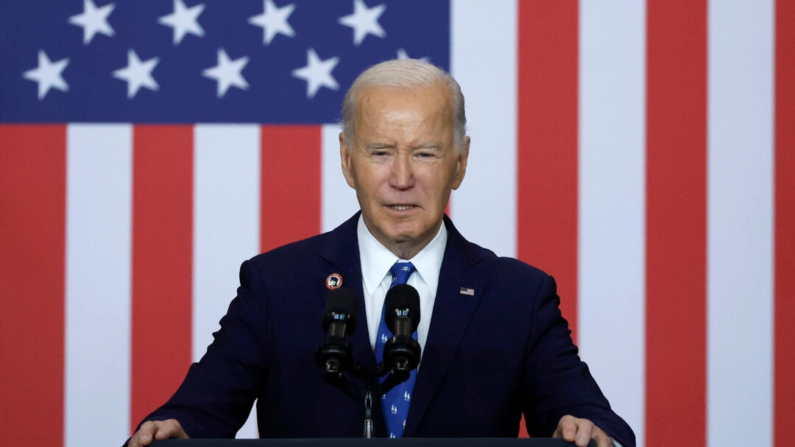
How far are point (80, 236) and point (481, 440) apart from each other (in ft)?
6.58

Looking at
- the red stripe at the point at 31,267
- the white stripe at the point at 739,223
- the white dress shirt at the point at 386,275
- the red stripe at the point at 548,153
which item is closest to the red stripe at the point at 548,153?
the red stripe at the point at 548,153

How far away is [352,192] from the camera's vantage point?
9.68 feet

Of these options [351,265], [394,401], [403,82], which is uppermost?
[403,82]

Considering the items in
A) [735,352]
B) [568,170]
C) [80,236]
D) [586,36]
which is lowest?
[735,352]

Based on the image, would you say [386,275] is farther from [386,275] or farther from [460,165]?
[460,165]

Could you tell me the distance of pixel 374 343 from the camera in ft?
5.96

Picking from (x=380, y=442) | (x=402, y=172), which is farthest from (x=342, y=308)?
(x=402, y=172)

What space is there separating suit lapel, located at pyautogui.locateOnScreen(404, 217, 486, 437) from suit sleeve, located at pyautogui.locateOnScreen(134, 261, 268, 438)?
29 centimetres

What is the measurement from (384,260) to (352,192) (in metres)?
1.10

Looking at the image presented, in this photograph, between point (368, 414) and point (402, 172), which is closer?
point (368, 414)

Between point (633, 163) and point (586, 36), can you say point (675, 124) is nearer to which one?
point (633, 163)

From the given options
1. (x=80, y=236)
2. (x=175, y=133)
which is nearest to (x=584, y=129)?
(x=175, y=133)

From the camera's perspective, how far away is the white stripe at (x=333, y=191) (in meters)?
2.94

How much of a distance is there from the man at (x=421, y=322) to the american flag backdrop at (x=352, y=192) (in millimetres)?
1055
